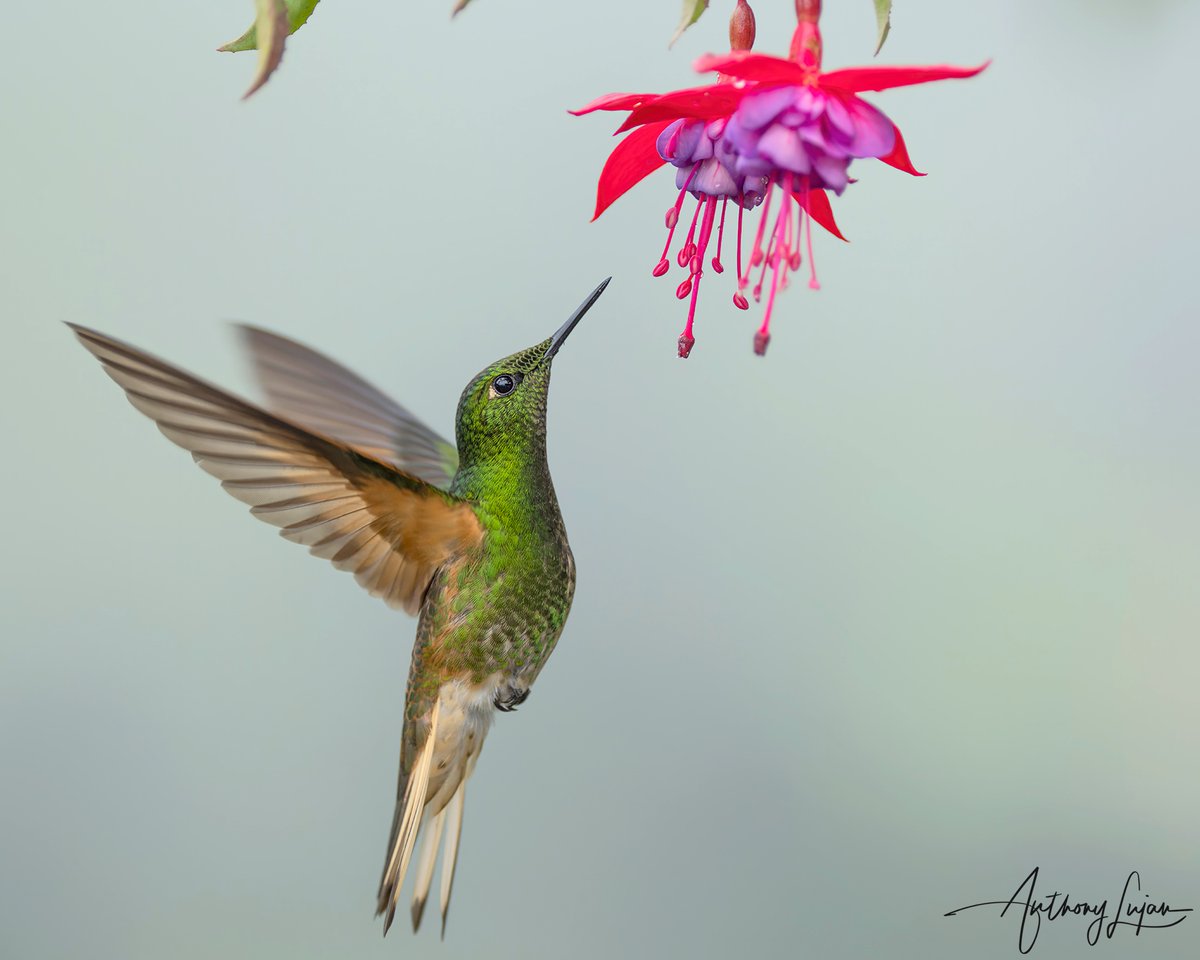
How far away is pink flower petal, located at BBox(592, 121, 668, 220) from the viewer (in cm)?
51

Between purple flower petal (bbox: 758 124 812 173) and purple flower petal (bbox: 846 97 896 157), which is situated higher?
purple flower petal (bbox: 846 97 896 157)

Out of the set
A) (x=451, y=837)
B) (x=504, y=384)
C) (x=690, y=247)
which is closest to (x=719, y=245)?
(x=690, y=247)

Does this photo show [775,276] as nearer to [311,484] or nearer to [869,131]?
[869,131]

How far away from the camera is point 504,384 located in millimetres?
708

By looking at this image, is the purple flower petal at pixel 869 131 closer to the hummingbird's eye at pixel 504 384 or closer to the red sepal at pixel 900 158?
the red sepal at pixel 900 158

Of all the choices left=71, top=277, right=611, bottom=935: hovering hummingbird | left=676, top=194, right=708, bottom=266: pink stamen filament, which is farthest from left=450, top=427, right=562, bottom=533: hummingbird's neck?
left=676, top=194, right=708, bottom=266: pink stamen filament

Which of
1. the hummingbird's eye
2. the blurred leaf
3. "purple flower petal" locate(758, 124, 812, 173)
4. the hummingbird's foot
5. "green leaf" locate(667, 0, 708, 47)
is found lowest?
the hummingbird's foot

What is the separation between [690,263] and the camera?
0.52 m

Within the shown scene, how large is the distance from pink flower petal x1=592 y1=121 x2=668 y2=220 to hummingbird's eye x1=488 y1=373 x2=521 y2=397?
0.64 feet

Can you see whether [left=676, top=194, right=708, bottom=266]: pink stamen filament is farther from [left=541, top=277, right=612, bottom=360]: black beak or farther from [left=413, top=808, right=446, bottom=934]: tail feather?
[left=413, top=808, right=446, bottom=934]: tail feather

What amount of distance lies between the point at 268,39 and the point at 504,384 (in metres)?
0.34

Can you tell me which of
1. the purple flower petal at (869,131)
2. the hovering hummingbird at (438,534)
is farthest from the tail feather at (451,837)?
the purple flower petal at (869,131)

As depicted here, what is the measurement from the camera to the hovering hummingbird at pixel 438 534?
0.64 metres

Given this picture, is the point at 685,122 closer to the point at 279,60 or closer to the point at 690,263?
the point at 690,263
